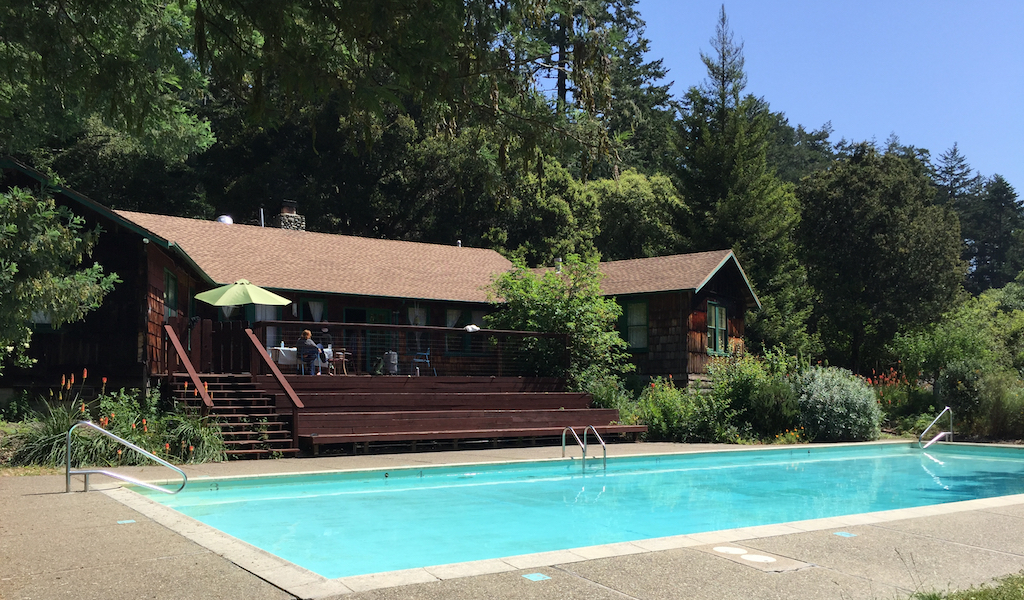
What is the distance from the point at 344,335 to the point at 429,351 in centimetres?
250

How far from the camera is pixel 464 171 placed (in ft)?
130

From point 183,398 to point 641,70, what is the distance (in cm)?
4459

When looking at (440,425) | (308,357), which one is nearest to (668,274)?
(440,425)

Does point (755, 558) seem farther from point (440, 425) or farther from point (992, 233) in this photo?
point (992, 233)

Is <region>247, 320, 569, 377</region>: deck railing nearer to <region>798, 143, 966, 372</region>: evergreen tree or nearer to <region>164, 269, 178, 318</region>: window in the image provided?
<region>164, 269, 178, 318</region>: window

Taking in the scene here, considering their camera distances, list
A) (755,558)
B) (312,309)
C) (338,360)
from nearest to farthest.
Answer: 1. (755,558)
2. (338,360)
3. (312,309)

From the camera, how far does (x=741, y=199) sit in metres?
38.2

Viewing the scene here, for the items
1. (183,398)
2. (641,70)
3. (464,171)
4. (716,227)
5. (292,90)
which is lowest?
(183,398)

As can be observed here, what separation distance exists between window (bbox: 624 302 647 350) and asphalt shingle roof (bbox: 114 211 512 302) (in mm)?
4969

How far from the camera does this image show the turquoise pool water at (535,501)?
969cm

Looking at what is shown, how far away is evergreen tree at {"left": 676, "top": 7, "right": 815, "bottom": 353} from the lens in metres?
37.3

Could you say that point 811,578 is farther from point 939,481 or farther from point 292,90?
point 939,481

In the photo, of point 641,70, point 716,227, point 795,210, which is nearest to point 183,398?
point 716,227

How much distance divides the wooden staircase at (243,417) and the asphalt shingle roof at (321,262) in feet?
16.0
